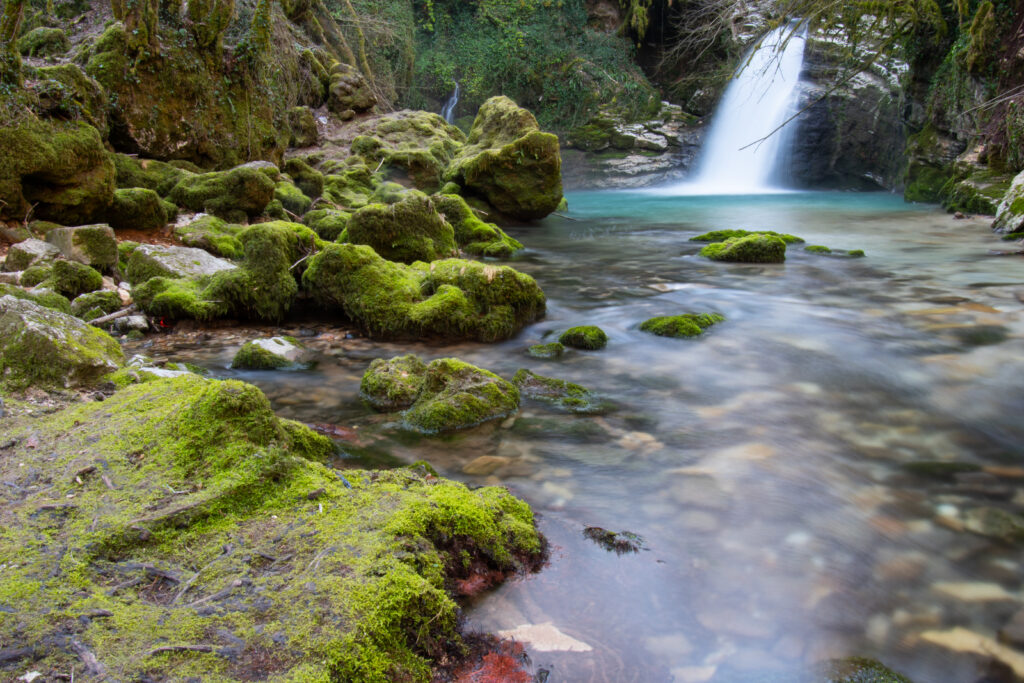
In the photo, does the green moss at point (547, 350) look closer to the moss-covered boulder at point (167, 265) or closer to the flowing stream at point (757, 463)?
the flowing stream at point (757, 463)

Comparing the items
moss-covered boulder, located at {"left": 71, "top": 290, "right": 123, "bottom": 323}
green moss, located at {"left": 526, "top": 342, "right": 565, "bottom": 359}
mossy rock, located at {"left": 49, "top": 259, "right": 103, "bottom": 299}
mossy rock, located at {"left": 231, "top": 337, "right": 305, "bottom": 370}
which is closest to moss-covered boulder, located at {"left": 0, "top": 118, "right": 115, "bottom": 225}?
mossy rock, located at {"left": 49, "top": 259, "right": 103, "bottom": 299}

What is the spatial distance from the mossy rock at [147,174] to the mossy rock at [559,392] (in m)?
8.18

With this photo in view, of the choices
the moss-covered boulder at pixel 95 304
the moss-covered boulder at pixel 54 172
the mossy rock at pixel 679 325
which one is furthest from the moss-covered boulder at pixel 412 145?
the mossy rock at pixel 679 325

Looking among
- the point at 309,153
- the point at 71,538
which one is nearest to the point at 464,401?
the point at 71,538

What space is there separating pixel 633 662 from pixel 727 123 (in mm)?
27409

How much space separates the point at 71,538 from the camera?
2.00 meters

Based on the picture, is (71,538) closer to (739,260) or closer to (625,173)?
(739,260)

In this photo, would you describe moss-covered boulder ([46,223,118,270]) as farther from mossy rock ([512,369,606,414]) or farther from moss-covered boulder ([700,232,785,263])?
moss-covered boulder ([700,232,785,263])

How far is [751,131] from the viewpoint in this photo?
24938 mm

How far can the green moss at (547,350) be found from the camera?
5949 mm

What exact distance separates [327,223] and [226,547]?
8078mm

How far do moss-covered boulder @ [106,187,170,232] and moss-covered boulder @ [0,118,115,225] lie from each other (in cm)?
20

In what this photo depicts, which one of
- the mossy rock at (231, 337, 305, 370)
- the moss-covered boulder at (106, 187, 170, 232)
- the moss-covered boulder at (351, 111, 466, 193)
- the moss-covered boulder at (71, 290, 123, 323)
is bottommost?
the mossy rock at (231, 337, 305, 370)

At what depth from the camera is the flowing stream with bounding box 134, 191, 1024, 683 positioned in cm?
240
